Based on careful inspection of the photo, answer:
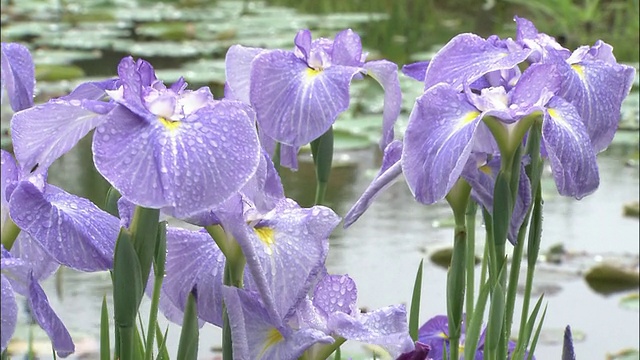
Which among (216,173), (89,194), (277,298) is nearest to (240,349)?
(277,298)

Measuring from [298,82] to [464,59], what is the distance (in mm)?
140

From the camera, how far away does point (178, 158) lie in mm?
715

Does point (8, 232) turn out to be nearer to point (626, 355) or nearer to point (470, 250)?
point (470, 250)

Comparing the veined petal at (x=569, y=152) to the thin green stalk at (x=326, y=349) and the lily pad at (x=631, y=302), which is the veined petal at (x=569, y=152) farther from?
the lily pad at (x=631, y=302)

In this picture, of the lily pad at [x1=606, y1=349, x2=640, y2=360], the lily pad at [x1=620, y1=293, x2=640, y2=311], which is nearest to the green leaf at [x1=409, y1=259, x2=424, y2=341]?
the lily pad at [x1=606, y1=349, x2=640, y2=360]

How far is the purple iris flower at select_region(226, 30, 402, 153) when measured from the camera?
93 cm

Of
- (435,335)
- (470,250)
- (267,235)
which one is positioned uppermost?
(267,235)

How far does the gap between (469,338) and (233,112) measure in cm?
34

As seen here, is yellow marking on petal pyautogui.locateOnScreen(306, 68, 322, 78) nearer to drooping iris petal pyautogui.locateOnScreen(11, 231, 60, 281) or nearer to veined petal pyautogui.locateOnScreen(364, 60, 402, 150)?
veined petal pyautogui.locateOnScreen(364, 60, 402, 150)

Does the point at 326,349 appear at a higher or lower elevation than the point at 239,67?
lower

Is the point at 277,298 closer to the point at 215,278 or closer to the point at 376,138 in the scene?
the point at 215,278

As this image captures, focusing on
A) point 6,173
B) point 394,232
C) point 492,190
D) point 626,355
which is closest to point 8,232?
point 6,173

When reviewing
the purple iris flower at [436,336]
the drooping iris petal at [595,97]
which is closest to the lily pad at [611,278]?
the purple iris flower at [436,336]

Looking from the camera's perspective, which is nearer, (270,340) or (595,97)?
(270,340)
